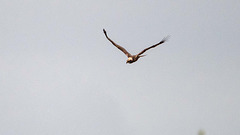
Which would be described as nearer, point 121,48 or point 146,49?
point 146,49

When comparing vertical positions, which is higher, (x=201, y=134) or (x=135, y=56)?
(x=135, y=56)

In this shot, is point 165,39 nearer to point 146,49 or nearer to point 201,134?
point 146,49

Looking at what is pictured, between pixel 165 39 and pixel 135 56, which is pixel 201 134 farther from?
pixel 135 56

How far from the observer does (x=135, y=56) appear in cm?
4478

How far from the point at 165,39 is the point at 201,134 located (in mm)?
12852

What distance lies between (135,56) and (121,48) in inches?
234

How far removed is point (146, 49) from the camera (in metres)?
41.6

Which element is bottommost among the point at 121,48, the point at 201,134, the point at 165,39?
the point at 201,134

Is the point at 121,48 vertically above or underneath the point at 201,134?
above

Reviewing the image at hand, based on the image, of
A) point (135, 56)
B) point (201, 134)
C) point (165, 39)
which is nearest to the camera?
point (201, 134)

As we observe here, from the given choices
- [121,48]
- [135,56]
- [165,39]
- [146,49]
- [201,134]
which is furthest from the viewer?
[121,48]

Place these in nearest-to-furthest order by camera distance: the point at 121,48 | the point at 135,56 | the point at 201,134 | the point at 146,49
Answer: the point at 201,134 < the point at 146,49 < the point at 135,56 < the point at 121,48

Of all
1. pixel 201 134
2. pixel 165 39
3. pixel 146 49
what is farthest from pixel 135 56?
pixel 201 134

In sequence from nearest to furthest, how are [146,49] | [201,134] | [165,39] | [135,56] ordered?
1. [201,134]
2. [165,39]
3. [146,49]
4. [135,56]
